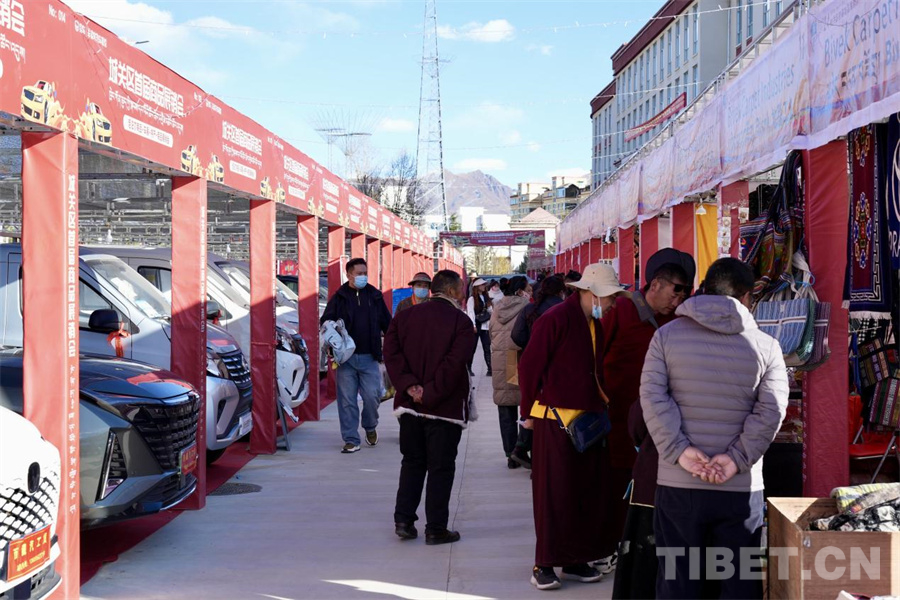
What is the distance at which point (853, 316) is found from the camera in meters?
5.68

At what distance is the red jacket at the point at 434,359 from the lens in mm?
6371

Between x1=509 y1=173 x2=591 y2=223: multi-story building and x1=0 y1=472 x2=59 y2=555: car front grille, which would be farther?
x1=509 y1=173 x2=591 y2=223: multi-story building

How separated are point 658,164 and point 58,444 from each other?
7.71 metres

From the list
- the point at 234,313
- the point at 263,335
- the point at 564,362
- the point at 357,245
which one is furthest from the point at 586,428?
the point at 357,245

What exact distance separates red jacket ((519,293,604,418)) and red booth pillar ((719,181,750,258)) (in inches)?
107

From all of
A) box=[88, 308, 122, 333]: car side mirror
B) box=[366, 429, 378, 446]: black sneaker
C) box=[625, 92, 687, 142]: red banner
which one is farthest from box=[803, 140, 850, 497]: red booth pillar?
box=[625, 92, 687, 142]: red banner

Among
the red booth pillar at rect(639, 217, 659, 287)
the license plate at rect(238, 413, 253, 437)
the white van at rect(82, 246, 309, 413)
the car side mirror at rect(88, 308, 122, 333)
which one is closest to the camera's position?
the car side mirror at rect(88, 308, 122, 333)

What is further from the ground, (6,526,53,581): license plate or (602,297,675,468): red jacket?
(602,297,675,468): red jacket

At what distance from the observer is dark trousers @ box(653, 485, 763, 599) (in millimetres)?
3992

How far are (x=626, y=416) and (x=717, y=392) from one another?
1615 millimetres

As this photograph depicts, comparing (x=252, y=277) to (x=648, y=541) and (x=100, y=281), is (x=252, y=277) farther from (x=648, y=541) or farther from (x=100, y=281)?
(x=648, y=541)

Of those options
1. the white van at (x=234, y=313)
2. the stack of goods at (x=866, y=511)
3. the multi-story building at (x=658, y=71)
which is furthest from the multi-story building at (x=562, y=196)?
the stack of goods at (x=866, y=511)

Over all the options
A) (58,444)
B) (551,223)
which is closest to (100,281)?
(58,444)

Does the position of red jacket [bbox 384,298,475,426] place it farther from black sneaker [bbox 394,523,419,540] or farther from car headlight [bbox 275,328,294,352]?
car headlight [bbox 275,328,294,352]
